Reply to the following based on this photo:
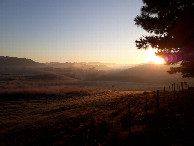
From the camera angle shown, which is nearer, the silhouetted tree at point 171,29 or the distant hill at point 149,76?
the silhouetted tree at point 171,29

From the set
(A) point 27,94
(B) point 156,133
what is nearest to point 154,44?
(B) point 156,133

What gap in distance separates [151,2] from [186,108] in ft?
28.7

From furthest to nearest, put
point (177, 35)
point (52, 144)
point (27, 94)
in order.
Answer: point (27, 94) < point (177, 35) < point (52, 144)

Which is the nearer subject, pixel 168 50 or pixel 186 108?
pixel 186 108

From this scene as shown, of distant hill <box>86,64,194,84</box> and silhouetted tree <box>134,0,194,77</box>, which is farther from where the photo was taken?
distant hill <box>86,64,194,84</box>

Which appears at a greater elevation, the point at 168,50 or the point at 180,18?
the point at 180,18

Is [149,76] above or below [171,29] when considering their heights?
below

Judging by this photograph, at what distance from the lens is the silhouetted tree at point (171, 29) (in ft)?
43.4

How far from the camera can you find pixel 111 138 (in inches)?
355

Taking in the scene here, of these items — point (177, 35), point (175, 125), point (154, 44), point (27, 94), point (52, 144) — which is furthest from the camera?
point (27, 94)

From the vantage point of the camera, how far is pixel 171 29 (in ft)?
46.9

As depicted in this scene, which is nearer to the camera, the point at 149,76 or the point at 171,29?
the point at 171,29

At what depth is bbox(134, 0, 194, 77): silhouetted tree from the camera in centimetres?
1323

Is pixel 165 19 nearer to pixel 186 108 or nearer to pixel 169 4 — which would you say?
pixel 169 4
